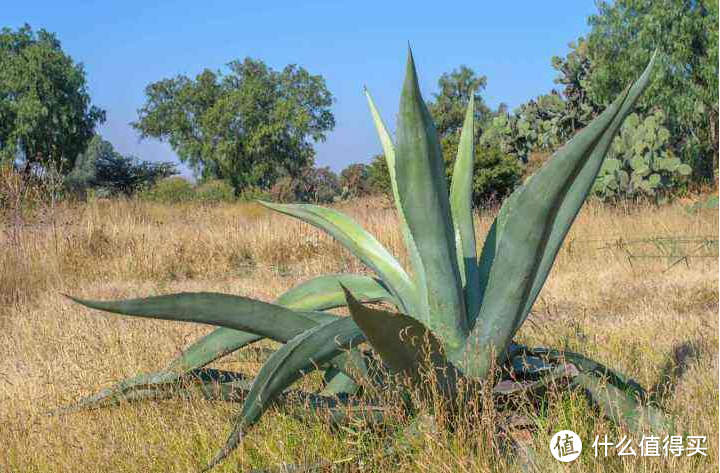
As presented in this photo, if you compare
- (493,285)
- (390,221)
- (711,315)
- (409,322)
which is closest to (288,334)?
(409,322)

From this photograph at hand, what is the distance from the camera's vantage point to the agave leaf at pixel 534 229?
1.72 metres

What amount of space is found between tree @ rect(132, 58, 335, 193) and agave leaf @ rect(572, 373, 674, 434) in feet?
117

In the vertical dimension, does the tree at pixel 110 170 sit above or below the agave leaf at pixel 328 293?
above

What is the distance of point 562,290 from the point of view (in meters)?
5.34

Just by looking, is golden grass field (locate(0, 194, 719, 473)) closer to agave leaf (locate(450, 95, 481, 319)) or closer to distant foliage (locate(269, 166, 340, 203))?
agave leaf (locate(450, 95, 481, 319))

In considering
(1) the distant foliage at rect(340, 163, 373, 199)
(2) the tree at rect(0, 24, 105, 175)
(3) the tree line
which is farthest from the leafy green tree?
(2) the tree at rect(0, 24, 105, 175)

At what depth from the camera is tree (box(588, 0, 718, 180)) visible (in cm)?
1555

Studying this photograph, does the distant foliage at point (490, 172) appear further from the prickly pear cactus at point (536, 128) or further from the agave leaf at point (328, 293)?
the agave leaf at point (328, 293)

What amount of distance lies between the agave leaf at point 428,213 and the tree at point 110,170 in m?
31.6

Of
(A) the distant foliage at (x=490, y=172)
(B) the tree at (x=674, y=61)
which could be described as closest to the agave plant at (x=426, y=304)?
(A) the distant foliage at (x=490, y=172)

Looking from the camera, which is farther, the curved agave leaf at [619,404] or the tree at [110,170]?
the tree at [110,170]

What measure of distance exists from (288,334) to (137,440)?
0.78 meters

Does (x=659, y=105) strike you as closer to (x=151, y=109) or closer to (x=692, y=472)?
(x=692, y=472)

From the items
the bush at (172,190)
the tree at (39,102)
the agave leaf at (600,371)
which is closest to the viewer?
the agave leaf at (600,371)
